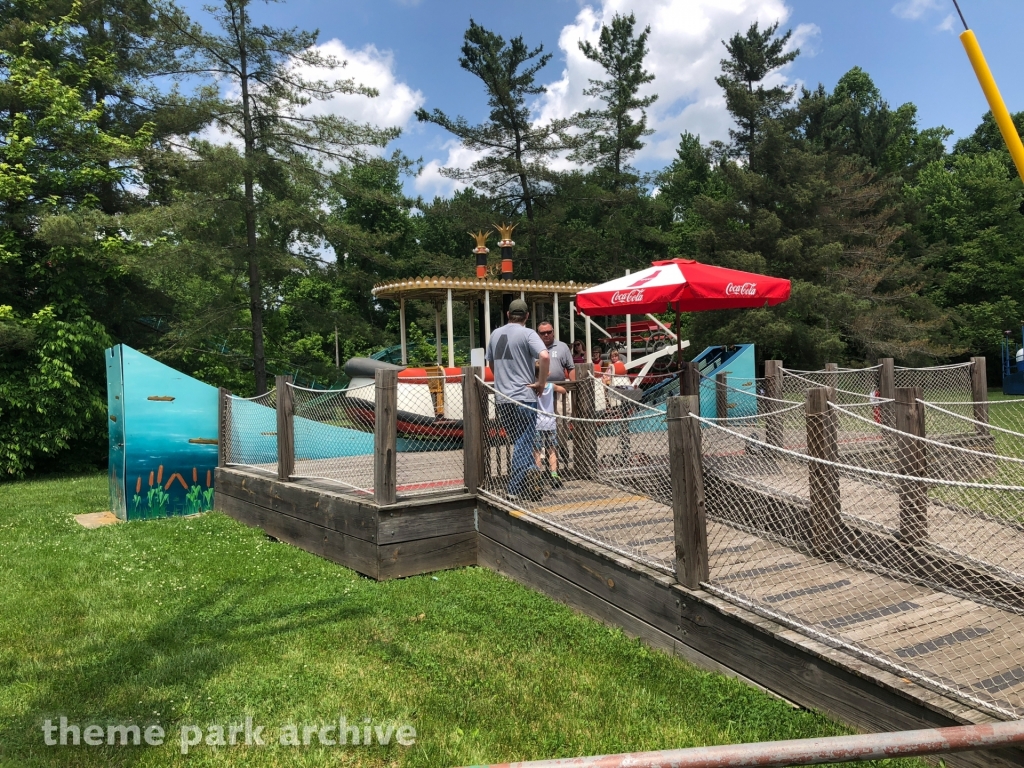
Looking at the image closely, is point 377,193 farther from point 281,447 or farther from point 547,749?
point 547,749

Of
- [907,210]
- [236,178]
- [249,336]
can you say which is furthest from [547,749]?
[907,210]

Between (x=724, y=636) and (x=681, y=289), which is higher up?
(x=681, y=289)

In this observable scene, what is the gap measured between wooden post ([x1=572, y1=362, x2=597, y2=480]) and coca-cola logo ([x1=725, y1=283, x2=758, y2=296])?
7.01ft

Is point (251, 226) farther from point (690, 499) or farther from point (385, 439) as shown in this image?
point (690, 499)

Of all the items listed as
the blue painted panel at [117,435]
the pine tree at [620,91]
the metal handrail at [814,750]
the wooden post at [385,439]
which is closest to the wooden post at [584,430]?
the wooden post at [385,439]

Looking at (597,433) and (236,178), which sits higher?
(236,178)

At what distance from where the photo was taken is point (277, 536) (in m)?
7.71

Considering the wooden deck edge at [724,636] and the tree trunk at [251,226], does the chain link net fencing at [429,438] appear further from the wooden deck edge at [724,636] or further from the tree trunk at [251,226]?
the tree trunk at [251,226]

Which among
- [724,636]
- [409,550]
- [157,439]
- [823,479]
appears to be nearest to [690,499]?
[724,636]

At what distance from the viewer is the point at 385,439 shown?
605cm

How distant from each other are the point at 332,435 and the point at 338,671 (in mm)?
4138

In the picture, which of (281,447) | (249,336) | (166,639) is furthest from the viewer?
(249,336)

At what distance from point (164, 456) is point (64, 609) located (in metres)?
4.32

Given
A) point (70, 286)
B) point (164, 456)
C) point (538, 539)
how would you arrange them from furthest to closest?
point (70, 286) < point (164, 456) < point (538, 539)
